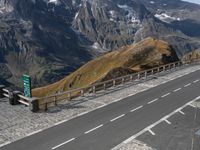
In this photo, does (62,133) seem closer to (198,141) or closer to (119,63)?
(198,141)

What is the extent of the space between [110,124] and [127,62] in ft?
182

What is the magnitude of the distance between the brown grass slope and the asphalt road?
2657 centimetres

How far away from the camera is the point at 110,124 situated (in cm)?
3328

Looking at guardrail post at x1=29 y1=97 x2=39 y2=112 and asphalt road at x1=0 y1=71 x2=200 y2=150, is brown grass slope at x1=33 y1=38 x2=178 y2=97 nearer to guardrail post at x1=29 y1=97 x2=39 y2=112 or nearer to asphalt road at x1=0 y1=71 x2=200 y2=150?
asphalt road at x1=0 y1=71 x2=200 y2=150

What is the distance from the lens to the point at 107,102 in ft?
135

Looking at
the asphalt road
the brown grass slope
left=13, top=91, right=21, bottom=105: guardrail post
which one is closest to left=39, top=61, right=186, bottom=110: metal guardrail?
left=13, top=91, right=21, bottom=105: guardrail post

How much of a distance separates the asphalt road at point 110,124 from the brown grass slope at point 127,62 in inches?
1046

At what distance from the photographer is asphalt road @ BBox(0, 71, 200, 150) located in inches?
1114

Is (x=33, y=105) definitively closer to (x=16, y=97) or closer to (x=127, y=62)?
(x=16, y=97)

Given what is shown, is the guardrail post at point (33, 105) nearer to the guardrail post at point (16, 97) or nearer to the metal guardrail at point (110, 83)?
the metal guardrail at point (110, 83)


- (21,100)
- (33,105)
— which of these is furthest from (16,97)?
(33,105)

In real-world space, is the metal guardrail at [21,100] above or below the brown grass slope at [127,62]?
above

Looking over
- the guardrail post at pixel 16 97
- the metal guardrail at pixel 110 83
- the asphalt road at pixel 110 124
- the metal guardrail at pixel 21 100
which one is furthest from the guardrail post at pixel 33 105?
the asphalt road at pixel 110 124

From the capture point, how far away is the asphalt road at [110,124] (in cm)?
2830
